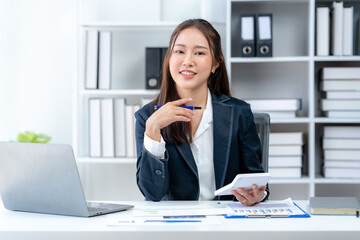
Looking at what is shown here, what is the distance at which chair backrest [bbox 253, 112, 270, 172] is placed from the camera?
6.21ft

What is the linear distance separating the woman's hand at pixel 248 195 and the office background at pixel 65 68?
1733 millimetres

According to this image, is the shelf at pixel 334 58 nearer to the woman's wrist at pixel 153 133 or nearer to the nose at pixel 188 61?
the nose at pixel 188 61

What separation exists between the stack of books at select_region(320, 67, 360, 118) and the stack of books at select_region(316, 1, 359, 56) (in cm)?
10

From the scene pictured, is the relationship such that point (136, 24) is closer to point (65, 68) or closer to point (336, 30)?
point (65, 68)

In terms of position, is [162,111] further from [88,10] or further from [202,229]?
[88,10]

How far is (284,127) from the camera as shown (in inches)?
121

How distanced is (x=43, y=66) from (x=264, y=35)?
145cm

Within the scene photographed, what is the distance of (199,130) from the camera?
1.85 m

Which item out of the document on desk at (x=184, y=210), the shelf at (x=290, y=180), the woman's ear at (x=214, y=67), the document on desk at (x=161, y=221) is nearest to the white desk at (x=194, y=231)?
the document on desk at (x=161, y=221)

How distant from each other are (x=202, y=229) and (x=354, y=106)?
77.7 inches

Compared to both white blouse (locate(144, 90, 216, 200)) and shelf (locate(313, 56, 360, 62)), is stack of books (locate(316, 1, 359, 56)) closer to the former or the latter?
shelf (locate(313, 56, 360, 62))

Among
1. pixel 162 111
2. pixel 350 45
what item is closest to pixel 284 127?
pixel 350 45

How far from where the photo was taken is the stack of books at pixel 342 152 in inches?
109

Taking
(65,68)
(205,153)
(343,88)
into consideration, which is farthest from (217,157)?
(65,68)
